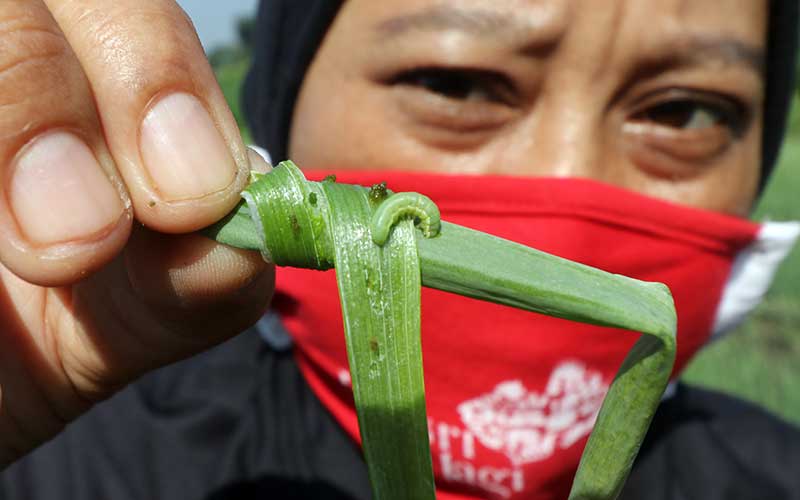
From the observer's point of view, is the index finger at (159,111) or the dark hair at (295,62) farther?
the dark hair at (295,62)

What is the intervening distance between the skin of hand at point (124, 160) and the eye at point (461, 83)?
794 millimetres

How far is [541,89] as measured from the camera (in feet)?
5.09

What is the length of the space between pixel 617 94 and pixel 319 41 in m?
0.69

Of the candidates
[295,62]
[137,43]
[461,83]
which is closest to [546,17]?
[461,83]

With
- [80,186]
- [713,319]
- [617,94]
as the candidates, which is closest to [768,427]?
[713,319]

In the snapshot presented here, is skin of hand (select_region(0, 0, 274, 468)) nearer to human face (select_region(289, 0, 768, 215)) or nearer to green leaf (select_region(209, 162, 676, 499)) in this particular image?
green leaf (select_region(209, 162, 676, 499))

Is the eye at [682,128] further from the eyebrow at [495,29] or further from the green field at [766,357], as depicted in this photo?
the green field at [766,357]

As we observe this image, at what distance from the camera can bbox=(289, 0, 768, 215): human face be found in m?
1.50

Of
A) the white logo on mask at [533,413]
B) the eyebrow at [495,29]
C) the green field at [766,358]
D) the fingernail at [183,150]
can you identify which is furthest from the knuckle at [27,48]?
the green field at [766,358]

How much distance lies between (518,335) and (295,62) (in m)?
0.86

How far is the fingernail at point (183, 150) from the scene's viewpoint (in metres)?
0.74

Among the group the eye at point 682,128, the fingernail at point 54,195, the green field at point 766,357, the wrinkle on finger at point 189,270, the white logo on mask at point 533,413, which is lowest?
the green field at point 766,357

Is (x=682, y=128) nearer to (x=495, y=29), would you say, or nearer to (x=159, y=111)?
(x=495, y=29)

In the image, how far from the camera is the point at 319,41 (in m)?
1.72
